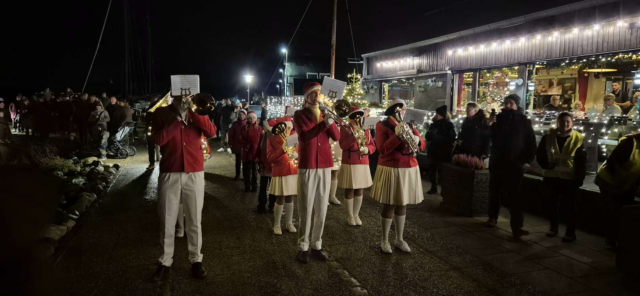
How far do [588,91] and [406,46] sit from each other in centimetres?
948

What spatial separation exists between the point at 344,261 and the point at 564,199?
3781 mm

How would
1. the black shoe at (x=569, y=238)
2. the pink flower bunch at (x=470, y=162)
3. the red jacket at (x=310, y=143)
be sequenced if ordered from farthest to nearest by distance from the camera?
the pink flower bunch at (x=470, y=162) < the black shoe at (x=569, y=238) < the red jacket at (x=310, y=143)

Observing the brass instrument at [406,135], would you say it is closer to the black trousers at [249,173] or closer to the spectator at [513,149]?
the spectator at [513,149]

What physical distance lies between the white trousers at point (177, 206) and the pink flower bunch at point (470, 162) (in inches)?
205

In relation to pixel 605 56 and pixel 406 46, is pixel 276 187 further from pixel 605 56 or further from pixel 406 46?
pixel 406 46

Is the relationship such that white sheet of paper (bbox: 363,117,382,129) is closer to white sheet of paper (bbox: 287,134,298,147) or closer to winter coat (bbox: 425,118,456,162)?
white sheet of paper (bbox: 287,134,298,147)

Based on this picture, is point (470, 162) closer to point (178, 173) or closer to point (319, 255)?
point (319, 255)

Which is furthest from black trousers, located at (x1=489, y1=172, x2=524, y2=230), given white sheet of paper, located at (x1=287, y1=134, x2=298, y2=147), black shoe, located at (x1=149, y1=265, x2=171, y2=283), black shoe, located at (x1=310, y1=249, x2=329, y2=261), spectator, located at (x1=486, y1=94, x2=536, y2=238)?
black shoe, located at (x1=149, y1=265, x2=171, y2=283)

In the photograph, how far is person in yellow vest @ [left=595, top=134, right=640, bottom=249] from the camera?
18.2 feet

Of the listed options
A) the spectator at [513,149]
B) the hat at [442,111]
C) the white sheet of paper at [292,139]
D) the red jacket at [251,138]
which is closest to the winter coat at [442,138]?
the hat at [442,111]

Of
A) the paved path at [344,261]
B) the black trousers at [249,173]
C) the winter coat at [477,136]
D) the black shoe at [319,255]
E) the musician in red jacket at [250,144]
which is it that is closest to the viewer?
the paved path at [344,261]

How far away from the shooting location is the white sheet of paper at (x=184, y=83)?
4.59 meters

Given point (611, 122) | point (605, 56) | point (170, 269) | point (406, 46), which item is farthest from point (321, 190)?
point (406, 46)

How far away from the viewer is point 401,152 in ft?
18.3
